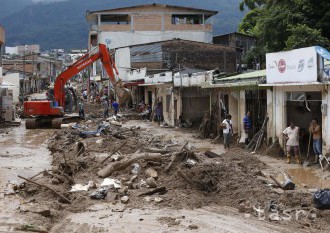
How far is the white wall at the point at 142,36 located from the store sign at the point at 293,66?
37585 mm

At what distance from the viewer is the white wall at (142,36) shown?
55.9 m

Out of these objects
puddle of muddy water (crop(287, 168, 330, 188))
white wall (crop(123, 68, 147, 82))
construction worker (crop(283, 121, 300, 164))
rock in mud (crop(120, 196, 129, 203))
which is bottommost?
puddle of muddy water (crop(287, 168, 330, 188))

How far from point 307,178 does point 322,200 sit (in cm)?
491

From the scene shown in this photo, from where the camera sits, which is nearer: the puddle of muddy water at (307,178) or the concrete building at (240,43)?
the puddle of muddy water at (307,178)

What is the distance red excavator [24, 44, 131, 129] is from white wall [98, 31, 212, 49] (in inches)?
926

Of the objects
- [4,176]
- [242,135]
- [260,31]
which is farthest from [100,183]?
[260,31]

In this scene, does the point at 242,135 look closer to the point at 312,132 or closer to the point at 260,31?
the point at 312,132

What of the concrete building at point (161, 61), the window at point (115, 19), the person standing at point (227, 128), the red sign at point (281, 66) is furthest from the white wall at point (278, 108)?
the window at point (115, 19)

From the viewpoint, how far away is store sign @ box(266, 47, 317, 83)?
16844 mm

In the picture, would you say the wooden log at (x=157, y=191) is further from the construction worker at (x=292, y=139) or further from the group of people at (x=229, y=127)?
the group of people at (x=229, y=127)

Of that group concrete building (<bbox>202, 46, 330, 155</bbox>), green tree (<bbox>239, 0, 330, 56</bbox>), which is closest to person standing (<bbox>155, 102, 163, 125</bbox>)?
green tree (<bbox>239, 0, 330, 56</bbox>)

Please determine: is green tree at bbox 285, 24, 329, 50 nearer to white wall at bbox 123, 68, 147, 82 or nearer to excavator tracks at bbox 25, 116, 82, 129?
excavator tracks at bbox 25, 116, 82, 129

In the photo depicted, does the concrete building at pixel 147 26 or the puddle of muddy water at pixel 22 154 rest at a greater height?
the concrete building at pixel 147 26

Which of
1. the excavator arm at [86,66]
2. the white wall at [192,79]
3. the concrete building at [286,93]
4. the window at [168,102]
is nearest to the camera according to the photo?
the concrete building at [286,93]
